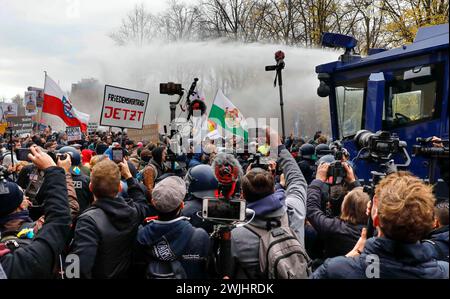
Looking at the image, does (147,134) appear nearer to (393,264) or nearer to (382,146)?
(382,146)

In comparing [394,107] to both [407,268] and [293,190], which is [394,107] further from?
[407,268]

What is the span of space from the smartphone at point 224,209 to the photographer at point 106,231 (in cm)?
72

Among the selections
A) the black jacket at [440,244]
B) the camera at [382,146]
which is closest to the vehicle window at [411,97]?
the camera at [382,146]

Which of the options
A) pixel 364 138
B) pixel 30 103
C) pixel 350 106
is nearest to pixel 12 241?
pixel 364 138

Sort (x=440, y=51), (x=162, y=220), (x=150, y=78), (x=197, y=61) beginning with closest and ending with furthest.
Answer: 1. (x=162, y=220)
2. (x=440, y=51)
3. (x=197, y=61)
4. (x=150, y=78)

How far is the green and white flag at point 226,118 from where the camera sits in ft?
33.9

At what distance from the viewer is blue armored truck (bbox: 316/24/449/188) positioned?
5.63m

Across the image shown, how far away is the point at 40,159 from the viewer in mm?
2682

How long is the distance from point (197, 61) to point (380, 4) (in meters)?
8.97

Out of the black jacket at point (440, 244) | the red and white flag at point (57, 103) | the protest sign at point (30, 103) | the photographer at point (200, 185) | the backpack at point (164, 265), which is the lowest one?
the backpack at point (164, 265)

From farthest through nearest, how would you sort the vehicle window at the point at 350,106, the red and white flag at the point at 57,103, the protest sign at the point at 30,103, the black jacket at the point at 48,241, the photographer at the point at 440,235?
the protest sign at the point at 30,103 < the red and white flag at the point at 57,103 < the vehicle window at the point at 350,106 < the photographer at the point at 440,235 < the black jacket at the point at 48,241

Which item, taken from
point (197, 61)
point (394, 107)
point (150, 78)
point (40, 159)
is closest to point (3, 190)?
point (40, 159)

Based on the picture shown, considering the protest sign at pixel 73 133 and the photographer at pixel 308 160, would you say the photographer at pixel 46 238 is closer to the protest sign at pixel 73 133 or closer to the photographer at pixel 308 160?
the photographer at pixel 308 160

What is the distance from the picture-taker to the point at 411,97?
596 cm
